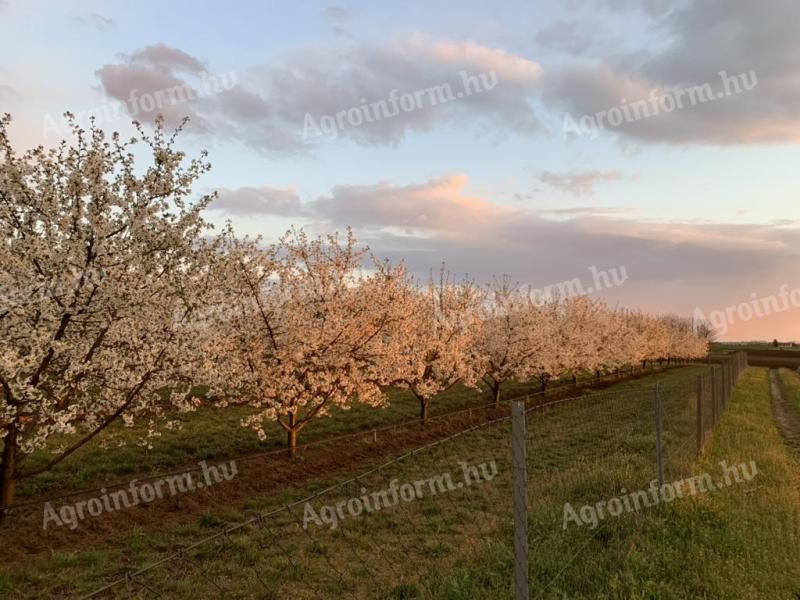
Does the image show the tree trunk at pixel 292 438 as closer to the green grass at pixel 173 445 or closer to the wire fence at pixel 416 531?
the wire fence at pixel 416 531

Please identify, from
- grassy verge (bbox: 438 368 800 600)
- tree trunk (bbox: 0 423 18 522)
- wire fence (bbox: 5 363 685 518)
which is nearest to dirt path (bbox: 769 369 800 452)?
grassy verge (bbox: 438 368 800 600)

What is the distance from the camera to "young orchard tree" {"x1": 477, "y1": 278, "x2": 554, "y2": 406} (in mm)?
31734

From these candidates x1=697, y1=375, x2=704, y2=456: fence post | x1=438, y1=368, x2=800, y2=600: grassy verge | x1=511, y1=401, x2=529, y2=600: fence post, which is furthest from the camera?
x1=697, y1=375, x2=704, y2=456: fence post

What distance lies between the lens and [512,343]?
3209 cm

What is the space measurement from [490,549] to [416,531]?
11.7 ft

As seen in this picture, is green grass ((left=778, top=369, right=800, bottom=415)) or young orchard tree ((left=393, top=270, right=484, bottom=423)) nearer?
young orchard tree ((left=393, top=270, right=484, bottom=423))

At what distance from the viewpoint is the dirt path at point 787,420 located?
21422 millimetres

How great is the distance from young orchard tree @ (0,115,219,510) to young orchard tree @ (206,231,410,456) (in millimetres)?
4049

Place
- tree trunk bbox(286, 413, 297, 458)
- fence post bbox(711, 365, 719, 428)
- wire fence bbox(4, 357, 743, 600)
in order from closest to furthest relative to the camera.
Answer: wire fence bbox(4, 357, 743, 600)
fence post bbox(711, 365, 719, 428)
tree trunk bbox(286, 413, 297, 458)

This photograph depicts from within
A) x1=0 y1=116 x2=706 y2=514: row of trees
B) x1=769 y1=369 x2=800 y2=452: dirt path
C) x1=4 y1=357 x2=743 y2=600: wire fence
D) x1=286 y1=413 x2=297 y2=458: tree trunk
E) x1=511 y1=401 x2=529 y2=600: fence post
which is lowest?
x1=769 y1=369 x2=800 y2=452: dirt path

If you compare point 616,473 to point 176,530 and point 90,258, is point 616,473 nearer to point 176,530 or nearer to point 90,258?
point 176,530

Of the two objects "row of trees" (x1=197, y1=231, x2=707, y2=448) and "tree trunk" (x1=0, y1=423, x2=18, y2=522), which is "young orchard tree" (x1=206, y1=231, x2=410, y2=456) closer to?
"row of trees" (x1=197, y1=231, x2=707, y2=448)

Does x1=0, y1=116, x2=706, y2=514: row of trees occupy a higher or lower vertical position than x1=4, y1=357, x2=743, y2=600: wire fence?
higher

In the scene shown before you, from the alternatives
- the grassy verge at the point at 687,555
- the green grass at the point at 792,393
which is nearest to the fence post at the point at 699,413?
the grassy verge at the point at 687,555
